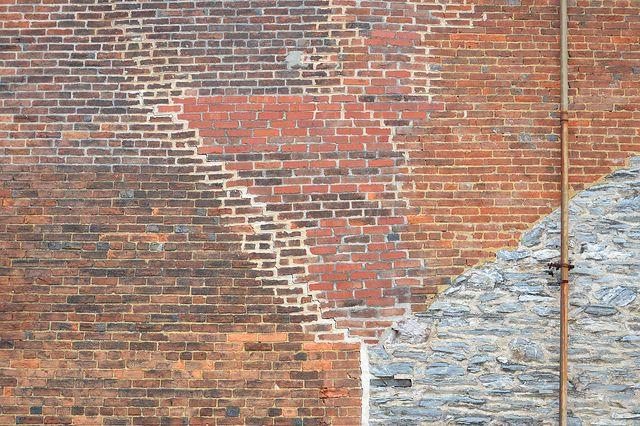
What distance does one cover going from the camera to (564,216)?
6180mm

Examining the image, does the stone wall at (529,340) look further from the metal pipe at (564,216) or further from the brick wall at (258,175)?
the brick wall at (258,175)

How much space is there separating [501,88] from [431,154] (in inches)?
33.4

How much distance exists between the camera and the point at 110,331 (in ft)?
20.1

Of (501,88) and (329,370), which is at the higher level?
(501,88)

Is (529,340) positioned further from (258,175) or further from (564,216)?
(258,175)

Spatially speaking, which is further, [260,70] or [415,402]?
[260,70]

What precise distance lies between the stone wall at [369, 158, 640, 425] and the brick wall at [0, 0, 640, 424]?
0.20 metres

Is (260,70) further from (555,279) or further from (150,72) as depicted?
(555,279)

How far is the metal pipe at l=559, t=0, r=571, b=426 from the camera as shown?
5945 millimetres

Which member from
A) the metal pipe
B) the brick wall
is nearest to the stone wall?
the metal pipe

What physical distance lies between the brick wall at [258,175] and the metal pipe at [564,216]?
0.11m

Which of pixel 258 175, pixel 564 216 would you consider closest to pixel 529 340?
pixel 564 216

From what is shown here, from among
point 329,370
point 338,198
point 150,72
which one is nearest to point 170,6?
point 150,72

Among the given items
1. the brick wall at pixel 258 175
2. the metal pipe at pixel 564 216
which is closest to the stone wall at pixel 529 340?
the metal pipe at pixel 564 216
